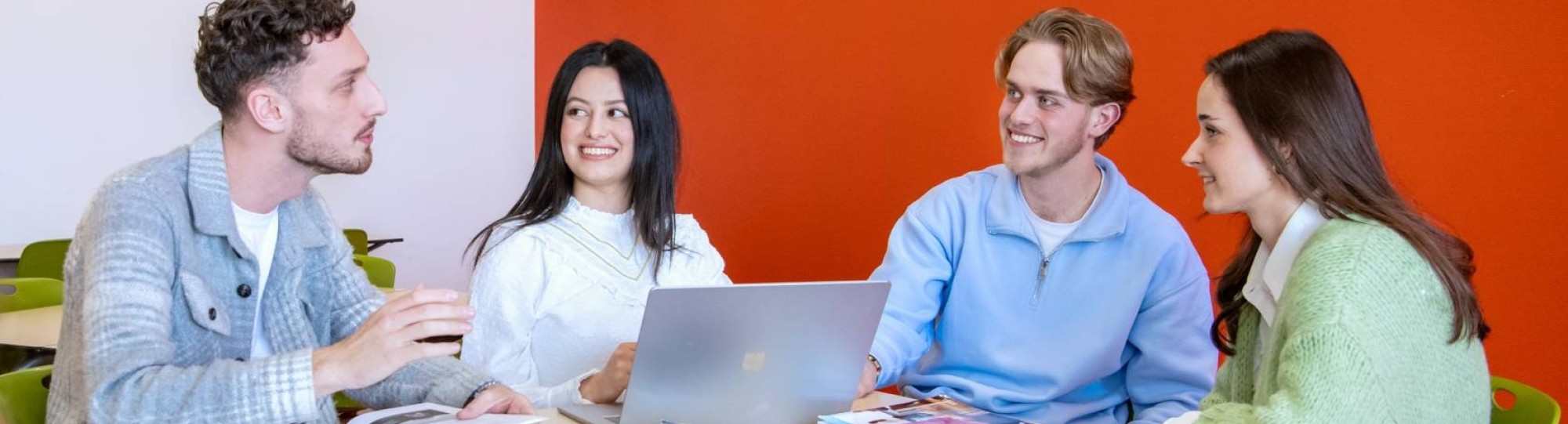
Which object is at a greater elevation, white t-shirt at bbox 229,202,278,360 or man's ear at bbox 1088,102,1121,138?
man's ear at bbox 1088,102,1121,138

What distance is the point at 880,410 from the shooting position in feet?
6.03

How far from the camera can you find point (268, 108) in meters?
1.65

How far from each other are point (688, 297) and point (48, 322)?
2230 mm

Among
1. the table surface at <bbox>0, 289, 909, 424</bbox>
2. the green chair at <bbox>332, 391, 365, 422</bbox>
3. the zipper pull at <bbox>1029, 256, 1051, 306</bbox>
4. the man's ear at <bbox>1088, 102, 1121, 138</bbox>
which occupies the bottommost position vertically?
the table surface at <bbox>0, 289, 909, 424</bbox>

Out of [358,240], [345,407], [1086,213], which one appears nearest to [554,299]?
[345,407]

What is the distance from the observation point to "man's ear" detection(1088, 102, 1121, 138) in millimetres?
2320

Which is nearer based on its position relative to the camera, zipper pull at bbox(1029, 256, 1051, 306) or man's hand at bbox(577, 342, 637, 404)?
man's hand at bbox(577, 342, 637, 404)

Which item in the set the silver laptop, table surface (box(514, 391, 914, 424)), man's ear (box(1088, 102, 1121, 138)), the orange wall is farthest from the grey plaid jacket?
the orange wall

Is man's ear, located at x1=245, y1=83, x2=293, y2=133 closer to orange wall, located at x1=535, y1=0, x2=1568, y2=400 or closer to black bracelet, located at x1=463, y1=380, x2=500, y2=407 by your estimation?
black bracelet, located at x1=463, y1=380, x2=500, y2=407

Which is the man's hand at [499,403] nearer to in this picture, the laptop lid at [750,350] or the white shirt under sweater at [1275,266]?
the laptop lid at [750,350]

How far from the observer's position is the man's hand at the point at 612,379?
183cm

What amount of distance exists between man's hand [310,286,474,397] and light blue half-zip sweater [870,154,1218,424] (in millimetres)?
918

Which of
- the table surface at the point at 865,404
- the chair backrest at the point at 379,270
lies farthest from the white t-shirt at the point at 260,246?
the chair backrest at the point at 379,270

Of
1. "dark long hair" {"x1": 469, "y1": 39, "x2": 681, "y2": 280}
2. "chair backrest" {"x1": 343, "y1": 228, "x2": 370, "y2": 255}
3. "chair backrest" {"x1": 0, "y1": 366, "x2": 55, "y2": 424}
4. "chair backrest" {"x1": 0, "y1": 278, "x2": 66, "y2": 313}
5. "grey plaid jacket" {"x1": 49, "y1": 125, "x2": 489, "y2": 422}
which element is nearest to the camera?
"grey plaid jacket" {"x1": 49, "y1": 125, "x2": 489, "y2": 422}
